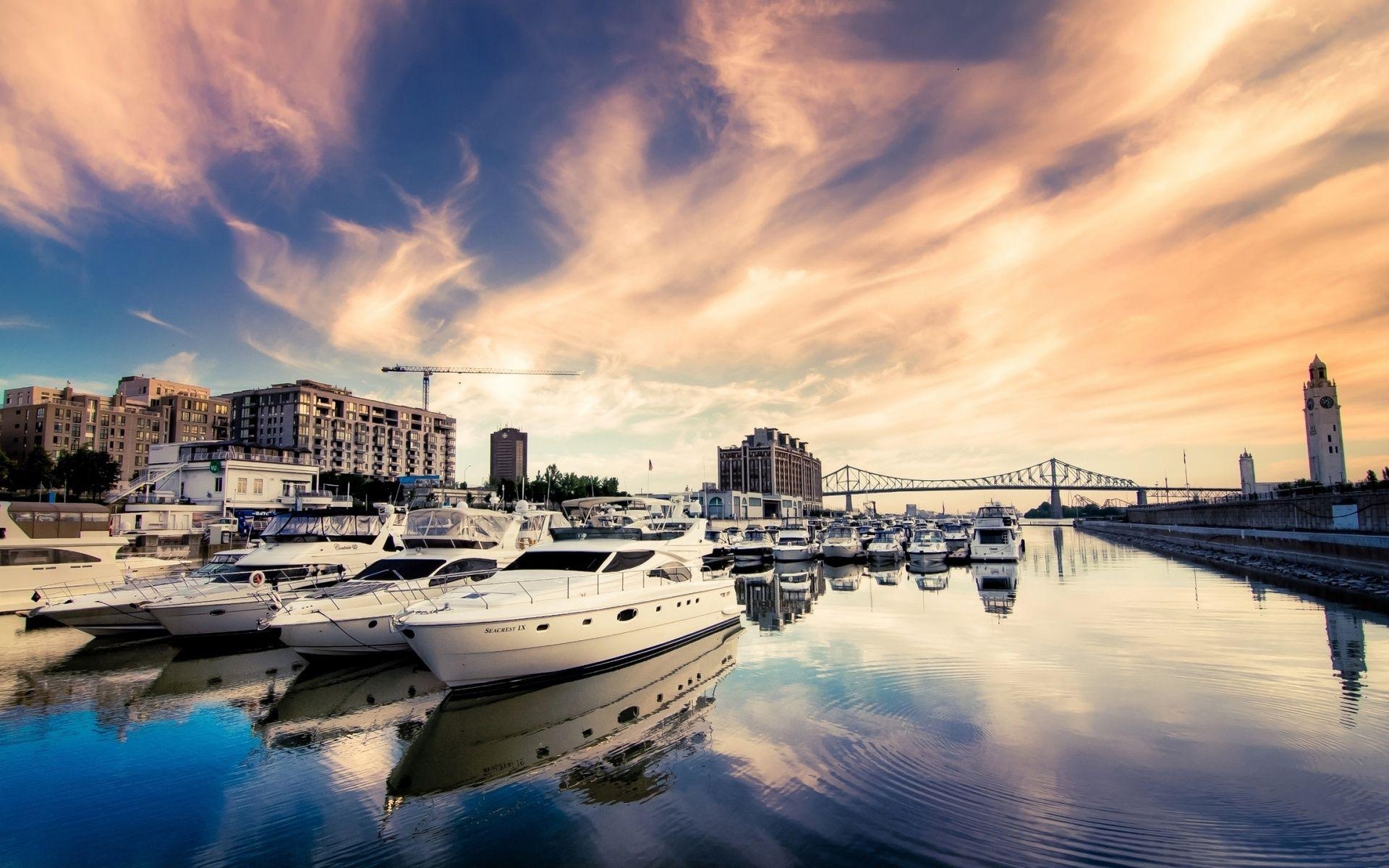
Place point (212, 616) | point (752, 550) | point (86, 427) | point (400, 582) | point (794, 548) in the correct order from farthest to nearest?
point (86, 427) < point (752, 550) < point (794, 548) < point (212, 616) < point (400, 582)

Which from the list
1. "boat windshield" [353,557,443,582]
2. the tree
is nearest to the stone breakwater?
"boat windshield" [353,557,443,582]

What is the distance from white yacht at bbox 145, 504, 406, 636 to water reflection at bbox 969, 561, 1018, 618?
23.8 m

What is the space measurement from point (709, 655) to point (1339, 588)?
2989 cm

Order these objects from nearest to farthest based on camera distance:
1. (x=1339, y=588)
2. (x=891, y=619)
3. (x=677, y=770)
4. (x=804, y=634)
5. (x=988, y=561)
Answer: (x=677, y=770), (x=804, y=634), (x=891, y=619), (x=1339, y=588), (x=988, y=561)

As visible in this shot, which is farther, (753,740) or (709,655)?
(709,655)

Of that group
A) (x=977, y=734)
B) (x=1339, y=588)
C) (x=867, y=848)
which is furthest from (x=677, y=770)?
(x=1339, y=588)

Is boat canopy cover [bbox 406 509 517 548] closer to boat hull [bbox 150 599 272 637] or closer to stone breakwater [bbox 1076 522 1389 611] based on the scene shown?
boat hull [bbox 150 599 272 637]

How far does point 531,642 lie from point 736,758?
5.49 m

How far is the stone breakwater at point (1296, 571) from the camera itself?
88.3ft

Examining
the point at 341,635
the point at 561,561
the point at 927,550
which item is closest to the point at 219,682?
the point at 341,635

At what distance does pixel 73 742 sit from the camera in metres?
11.6

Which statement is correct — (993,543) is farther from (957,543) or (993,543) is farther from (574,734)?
(574,734)

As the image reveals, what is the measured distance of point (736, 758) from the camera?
10.5 m

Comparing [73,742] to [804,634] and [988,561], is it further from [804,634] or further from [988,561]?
[988,561]
